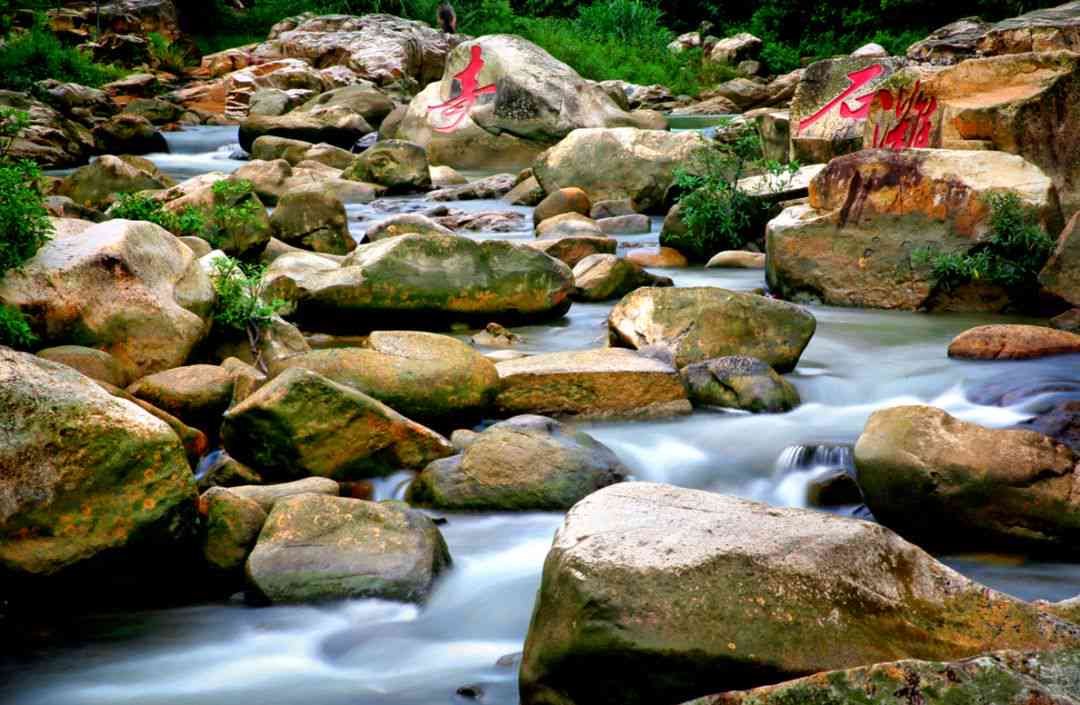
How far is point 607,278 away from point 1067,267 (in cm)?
341

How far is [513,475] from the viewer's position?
17.0 feet

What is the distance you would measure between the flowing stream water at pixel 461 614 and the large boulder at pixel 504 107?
11.6 metres

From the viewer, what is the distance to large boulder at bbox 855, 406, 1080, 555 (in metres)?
4.71

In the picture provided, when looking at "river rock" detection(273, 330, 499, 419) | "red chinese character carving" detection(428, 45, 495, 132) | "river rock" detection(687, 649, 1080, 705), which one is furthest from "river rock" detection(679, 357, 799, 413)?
"red chinese character carving" detection(428, 45, 495, 132)

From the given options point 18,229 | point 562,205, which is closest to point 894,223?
point 562,205

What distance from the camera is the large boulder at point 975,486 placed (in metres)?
4.71

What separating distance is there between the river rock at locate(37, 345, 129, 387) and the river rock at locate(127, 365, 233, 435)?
0.13 meters

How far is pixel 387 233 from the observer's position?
10.2m

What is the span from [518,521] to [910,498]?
5.67ft

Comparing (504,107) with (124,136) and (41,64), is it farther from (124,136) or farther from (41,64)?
(41,64)

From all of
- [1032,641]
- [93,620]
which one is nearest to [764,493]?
[1032,641]

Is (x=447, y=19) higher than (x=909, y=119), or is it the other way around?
(x=447, y=19)

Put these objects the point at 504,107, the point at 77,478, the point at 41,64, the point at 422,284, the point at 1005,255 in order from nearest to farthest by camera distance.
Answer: the point at 77,478 → the point at 422,284 → the point at 1005,255 → the point at 504,107 → the point at 41,64

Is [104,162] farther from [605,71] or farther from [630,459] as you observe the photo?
[605,71]
